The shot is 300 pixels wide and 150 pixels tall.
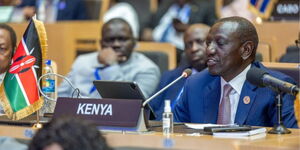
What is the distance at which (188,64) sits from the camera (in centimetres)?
600

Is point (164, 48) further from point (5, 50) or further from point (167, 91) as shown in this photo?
point (5, 50)

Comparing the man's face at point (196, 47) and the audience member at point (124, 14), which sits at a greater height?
the audience member at point (124, 14)

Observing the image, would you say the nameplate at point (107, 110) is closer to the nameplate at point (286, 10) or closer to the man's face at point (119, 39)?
the man's face at point (119, 39)

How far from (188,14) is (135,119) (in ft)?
16.5

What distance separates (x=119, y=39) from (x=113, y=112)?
3101mm

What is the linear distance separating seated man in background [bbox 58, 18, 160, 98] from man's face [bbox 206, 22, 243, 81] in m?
1.91

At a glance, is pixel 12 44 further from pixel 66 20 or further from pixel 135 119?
pixel 66 20

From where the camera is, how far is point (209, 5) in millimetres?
8523

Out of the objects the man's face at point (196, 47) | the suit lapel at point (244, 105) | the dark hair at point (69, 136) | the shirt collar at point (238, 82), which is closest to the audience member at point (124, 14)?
the man's face at point (196, 47)

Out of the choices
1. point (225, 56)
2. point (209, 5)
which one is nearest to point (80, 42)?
point (209, 5)

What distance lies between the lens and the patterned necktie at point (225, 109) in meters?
4.29

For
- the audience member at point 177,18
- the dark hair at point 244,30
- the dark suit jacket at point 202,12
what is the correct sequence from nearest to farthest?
the dark hair at point 244,30, the audience member at point 177,18, the dark suit jacket at point 202,12

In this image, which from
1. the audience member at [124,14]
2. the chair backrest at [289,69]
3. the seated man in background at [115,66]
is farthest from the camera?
the audience member at [124,14]

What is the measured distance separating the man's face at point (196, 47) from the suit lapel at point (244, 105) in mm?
1675
